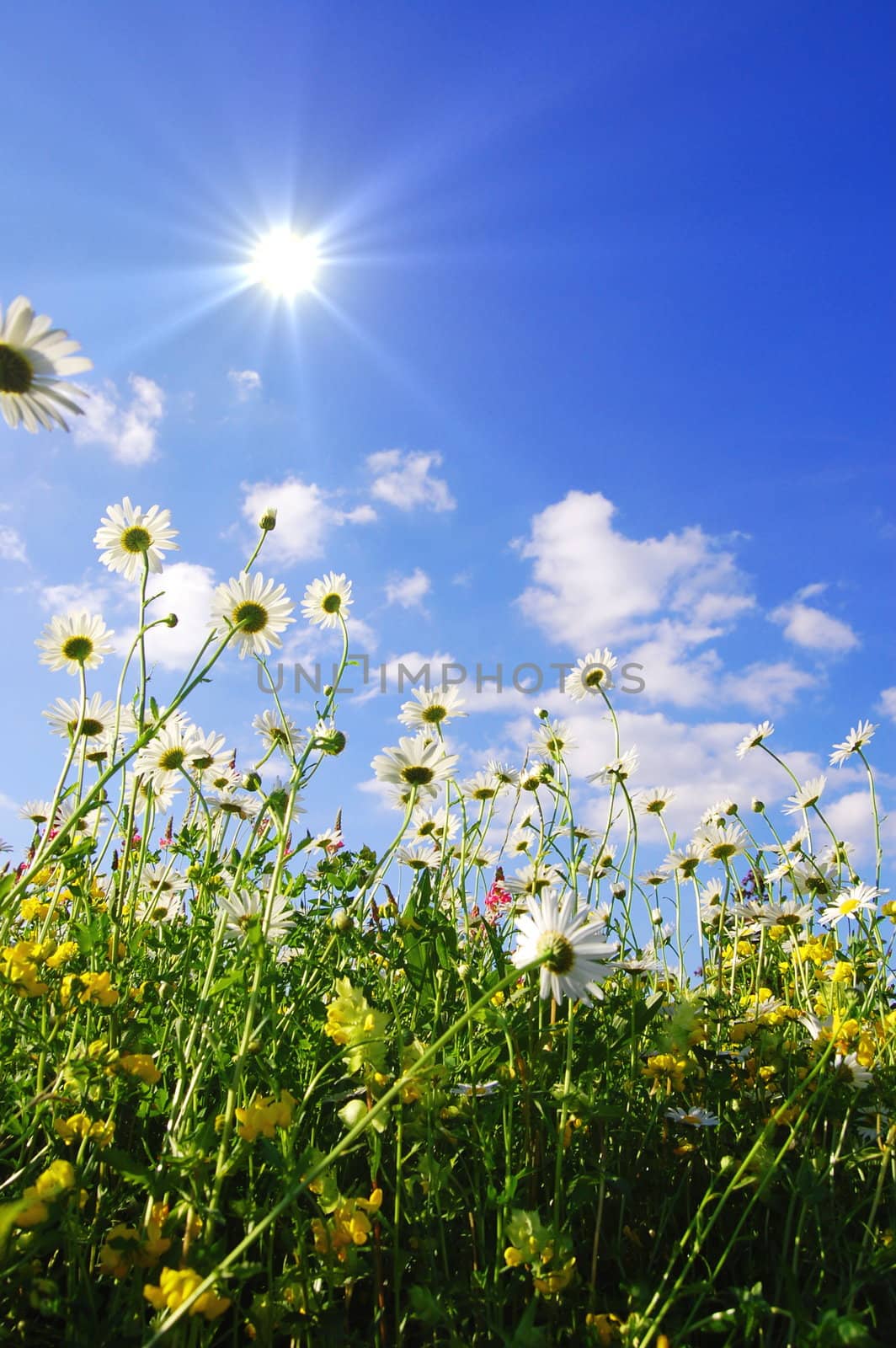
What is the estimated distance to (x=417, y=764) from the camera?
2506 mm

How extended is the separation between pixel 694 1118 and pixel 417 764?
3.74ft

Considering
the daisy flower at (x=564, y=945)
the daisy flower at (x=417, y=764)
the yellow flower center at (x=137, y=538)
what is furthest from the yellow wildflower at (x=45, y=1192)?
the yellow flower center at (x=137, y=538)

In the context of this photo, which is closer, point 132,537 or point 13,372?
point 13,372

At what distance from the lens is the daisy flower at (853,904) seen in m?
2.87

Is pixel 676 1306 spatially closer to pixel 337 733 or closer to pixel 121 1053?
pixel 121 1053

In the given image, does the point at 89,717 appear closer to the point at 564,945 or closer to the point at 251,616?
the point at 251,616

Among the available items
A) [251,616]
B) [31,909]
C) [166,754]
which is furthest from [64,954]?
[251,616]

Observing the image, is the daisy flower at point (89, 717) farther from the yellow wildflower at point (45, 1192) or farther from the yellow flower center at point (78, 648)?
the yellow wildflower at point (45, 1192)

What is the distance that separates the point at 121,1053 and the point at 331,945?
61 centimetres

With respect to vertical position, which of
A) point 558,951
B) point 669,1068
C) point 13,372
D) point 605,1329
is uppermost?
point 13,372

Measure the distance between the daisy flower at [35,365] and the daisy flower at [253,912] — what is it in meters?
1.10

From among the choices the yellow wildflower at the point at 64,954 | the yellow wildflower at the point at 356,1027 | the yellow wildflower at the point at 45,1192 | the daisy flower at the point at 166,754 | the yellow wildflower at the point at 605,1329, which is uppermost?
the daisy flower at the point at 166,754

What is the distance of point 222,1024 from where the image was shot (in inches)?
81.1

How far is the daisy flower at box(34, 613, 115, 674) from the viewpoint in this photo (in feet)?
9.40
